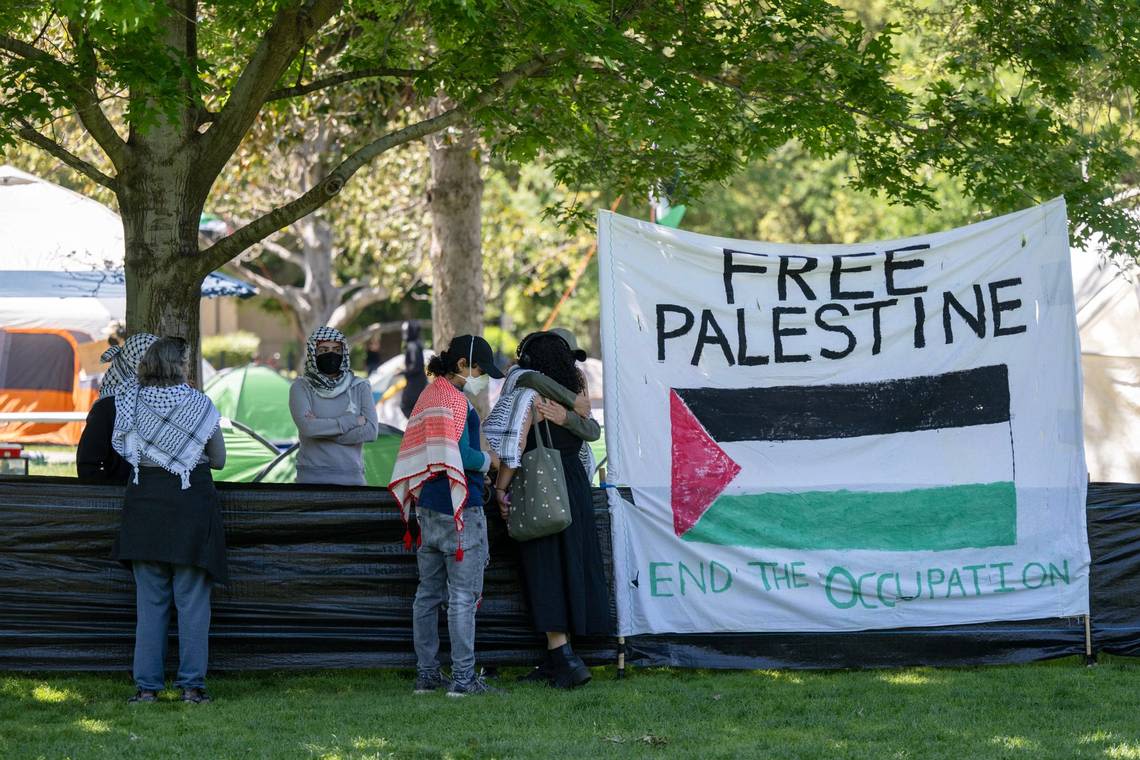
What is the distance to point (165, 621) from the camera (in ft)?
22.3

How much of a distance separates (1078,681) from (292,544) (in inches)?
157

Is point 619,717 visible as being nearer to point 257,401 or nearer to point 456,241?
point 456,241

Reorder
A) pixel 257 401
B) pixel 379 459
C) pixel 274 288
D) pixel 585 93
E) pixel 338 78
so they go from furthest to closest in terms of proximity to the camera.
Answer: pixel 274 288 < pixel 257 401 < pixel 379 459 < pixel 585 93 < pixel 338 78

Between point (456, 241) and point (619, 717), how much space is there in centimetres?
790

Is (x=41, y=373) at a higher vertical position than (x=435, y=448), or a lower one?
higher

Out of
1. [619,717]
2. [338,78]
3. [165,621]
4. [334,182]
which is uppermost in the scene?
[338,78]

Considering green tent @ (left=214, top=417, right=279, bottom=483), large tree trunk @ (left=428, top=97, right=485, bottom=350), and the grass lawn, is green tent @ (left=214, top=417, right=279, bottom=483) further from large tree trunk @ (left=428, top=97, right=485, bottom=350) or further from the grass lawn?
the grass lawn

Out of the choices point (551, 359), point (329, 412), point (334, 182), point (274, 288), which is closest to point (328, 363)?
point (329, 412)

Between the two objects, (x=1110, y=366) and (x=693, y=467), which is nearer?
(x=693, y=467)

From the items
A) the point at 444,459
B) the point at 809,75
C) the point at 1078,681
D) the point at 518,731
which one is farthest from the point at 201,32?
the point at 1078,681

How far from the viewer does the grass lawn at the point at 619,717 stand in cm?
577

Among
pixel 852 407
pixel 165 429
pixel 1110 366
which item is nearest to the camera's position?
pixel 165 429

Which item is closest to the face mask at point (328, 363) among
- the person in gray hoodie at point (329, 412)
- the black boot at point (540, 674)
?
the person in gray hoodie at point (329, 412)

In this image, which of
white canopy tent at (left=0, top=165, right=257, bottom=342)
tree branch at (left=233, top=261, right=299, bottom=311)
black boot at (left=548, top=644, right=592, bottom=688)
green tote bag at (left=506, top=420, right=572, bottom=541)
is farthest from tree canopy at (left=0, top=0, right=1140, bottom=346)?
tree branch at (left=233, top=261, right=299, bottom=311)
